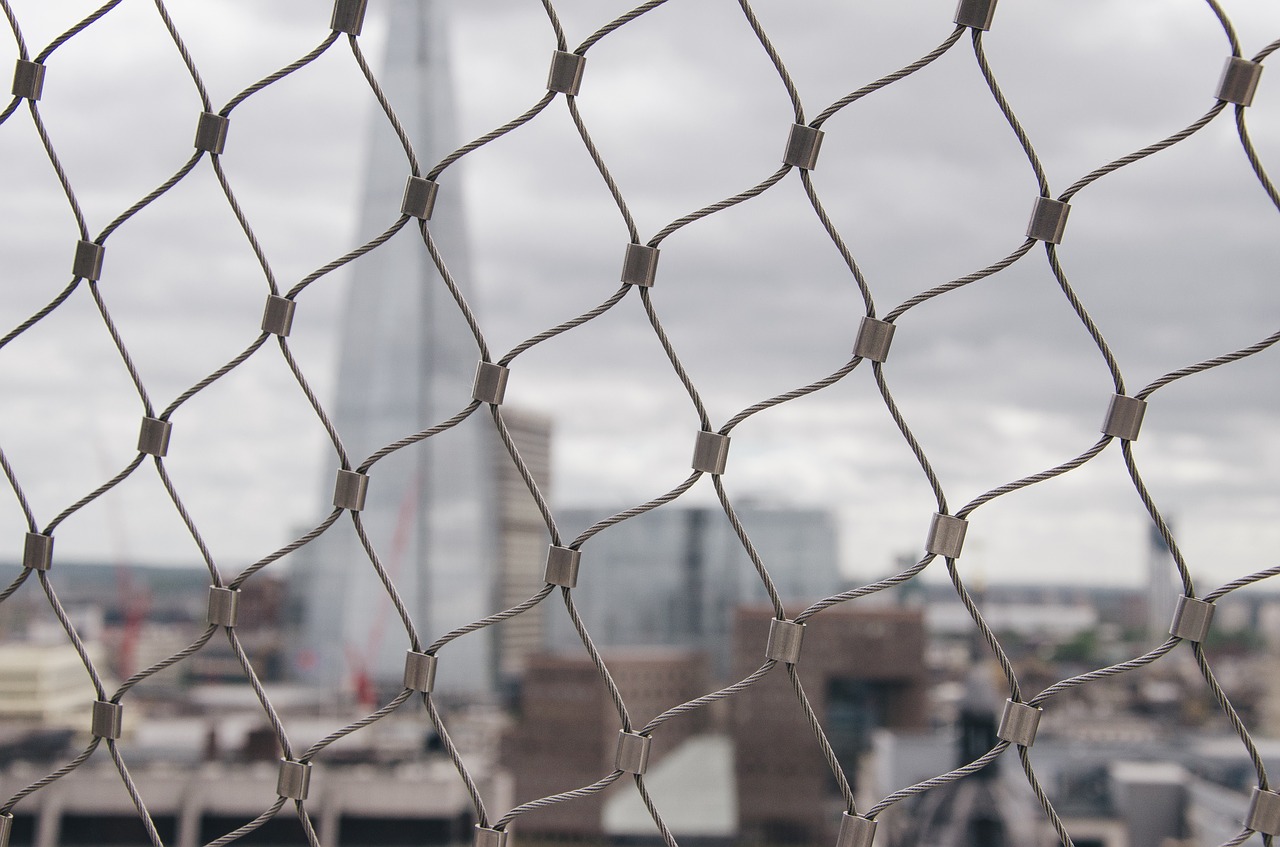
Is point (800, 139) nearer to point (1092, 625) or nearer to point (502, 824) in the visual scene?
point (502, 824)

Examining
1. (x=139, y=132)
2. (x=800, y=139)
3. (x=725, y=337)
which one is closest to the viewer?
(x=800, y=139)

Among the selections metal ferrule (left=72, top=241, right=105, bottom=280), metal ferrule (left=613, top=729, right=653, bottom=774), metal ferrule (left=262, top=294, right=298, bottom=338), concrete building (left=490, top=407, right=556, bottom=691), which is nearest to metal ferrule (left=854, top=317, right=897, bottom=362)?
metal ferrule (left=613, top=729, right=653, bottom=774)

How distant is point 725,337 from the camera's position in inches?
361

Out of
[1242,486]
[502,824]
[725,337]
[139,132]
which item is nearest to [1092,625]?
[725,337]

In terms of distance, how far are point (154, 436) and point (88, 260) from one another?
0.12m

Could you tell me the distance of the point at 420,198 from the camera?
1.93ft

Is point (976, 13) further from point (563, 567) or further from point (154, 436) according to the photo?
point (154, 436)

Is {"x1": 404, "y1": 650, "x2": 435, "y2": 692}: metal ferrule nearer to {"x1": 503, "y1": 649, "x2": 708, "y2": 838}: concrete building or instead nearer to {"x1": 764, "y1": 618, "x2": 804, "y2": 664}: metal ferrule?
{"x1": 764, "y1": 618, "x2": 804, "y2": 664}: metal ferrule

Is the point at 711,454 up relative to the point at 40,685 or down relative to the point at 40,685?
down

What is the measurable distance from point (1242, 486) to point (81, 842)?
5567mm

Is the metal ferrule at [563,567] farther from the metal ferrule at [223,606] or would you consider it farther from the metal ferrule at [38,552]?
the metal ferrule at [38,552]

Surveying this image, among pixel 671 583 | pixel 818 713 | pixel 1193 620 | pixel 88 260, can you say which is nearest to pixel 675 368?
pixel 1193 620

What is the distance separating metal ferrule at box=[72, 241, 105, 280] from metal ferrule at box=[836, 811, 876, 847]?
53 centimetres

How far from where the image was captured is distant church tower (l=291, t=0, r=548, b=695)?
9.35 metres
